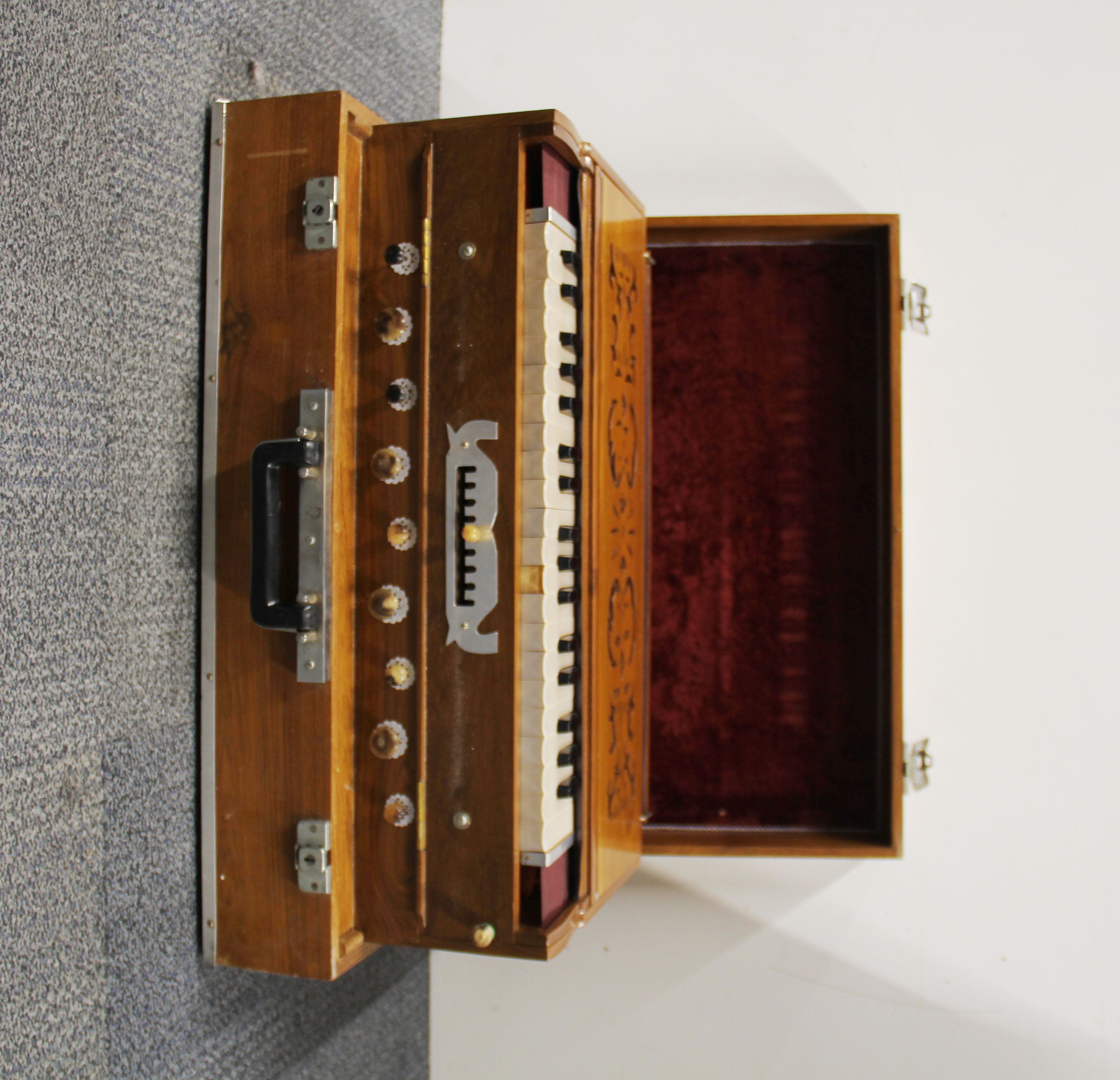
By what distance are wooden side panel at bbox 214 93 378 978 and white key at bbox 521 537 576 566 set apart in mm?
247

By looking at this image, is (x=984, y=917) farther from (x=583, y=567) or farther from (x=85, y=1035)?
(x=85, y=1035)

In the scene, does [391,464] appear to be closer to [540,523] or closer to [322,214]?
[540,523]

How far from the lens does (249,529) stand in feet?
4.09

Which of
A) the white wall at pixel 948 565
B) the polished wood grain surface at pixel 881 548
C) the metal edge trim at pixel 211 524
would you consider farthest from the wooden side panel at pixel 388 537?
the white wall at pixel 948 565

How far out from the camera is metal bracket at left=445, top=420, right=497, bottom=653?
1.16 metres

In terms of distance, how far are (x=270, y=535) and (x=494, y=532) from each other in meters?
0.30

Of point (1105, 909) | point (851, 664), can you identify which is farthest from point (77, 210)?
point (1105, 909)

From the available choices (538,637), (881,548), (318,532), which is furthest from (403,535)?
(881,548)

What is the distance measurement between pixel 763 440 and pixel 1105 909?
116cm

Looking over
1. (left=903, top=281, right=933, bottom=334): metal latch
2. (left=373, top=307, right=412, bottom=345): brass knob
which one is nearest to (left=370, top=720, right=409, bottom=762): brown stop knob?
(left=373, top=307, right=412, bottom=345): brass knob

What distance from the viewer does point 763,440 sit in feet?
5.74

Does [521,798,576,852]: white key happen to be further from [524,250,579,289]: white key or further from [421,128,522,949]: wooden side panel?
[524,250,579,289]: white key

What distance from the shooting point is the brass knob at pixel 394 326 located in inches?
46.5

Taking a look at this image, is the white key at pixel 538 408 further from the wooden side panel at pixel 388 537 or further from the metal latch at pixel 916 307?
the metal latch at pixel 916 307
